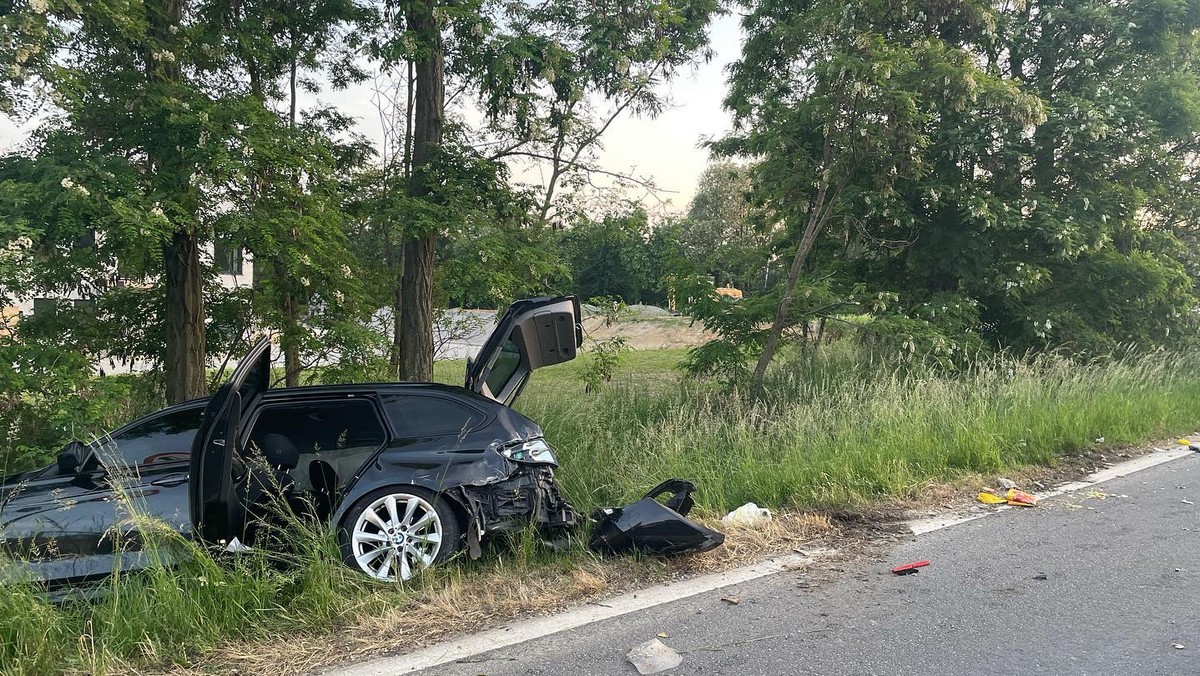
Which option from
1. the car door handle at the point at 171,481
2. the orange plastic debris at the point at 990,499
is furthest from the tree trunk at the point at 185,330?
the orange plastic debris at the point at 990,499

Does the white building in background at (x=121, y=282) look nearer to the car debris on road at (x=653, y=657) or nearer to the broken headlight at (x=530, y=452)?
the broken headlight at (x=530, y=452)

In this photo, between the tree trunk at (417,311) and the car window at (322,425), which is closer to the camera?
the car window at (322,425)

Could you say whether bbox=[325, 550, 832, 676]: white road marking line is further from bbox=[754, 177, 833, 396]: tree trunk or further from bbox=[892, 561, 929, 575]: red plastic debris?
bbox=[754, 177, 833, 396]: tree trunk

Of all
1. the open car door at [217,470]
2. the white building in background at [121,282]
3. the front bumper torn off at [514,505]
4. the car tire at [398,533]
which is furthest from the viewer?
the white building in background at [121,282]

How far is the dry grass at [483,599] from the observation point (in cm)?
342

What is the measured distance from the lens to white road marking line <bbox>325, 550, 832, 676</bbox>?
10.9ft

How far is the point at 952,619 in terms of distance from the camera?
3.65 m

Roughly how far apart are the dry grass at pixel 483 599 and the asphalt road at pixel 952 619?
368 mm

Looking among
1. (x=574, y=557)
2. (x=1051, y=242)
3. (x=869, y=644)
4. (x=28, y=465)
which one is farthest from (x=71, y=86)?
(x=1051, y=242)

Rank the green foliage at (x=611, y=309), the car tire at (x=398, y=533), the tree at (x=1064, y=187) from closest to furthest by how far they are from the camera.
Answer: the car tire at (x=398, y=533), the tree at (x=1064, y=187), the green foliage at (x=611, y=309)

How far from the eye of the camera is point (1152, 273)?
36.1 feet

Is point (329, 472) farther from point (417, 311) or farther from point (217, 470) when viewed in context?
point (417, 311)

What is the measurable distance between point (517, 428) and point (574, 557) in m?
0.95

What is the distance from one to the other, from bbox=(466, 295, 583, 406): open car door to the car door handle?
194 cm
